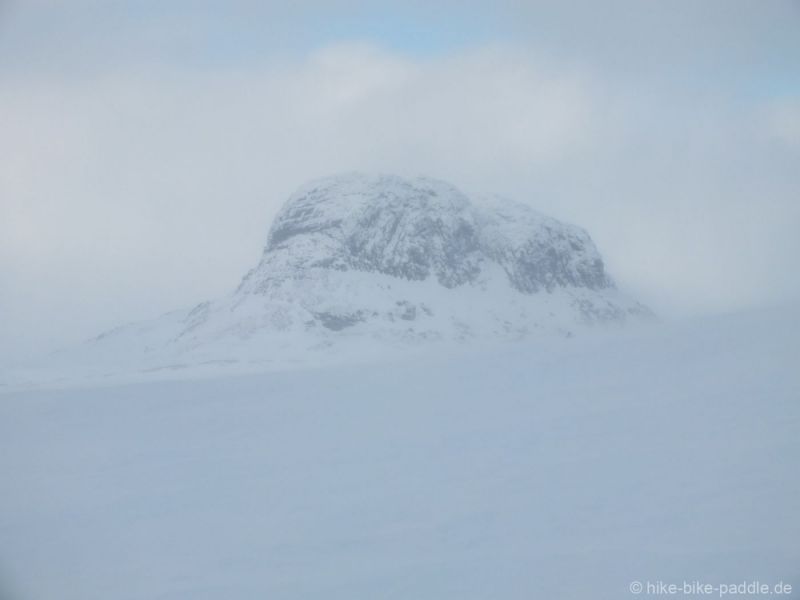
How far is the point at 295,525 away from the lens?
11539 millimetres

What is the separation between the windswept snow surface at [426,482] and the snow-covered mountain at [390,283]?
80912 mm

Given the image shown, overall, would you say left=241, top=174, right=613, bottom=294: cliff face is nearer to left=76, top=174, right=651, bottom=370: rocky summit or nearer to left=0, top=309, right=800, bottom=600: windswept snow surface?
left=76, top=174, right=651, bottom=370: rocky summit

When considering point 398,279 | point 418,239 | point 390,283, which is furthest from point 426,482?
point 418,239

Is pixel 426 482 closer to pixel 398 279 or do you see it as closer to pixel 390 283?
pixel 390 283

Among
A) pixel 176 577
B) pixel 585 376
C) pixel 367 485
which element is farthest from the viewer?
pixel 585 376

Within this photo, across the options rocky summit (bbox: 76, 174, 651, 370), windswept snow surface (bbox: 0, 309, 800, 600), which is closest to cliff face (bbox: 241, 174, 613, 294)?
rocky summit (bbox: 76, 174, 651, 370)

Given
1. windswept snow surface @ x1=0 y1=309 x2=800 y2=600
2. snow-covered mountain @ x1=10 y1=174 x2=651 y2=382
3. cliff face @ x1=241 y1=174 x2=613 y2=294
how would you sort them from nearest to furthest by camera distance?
windswept snow surface @ x1=0 y1=309 x2=800 y2=600 < snow-covered mountain @ x1=10 y1=174 x2=651 y2=382 < cliff face @ x1=241 y1=174 x2=613 y2=294

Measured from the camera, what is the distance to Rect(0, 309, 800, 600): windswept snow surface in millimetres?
10133

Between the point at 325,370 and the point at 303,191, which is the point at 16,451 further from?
the point at 303,191

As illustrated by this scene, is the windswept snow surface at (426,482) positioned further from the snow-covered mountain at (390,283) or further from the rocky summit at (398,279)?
the rocky summit at (398,279)

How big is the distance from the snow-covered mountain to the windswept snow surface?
80.9 metres

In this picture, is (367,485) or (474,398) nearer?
(367,485)

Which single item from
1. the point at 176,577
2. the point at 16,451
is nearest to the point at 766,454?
the point at 176,577

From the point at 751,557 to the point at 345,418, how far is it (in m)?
7.51
